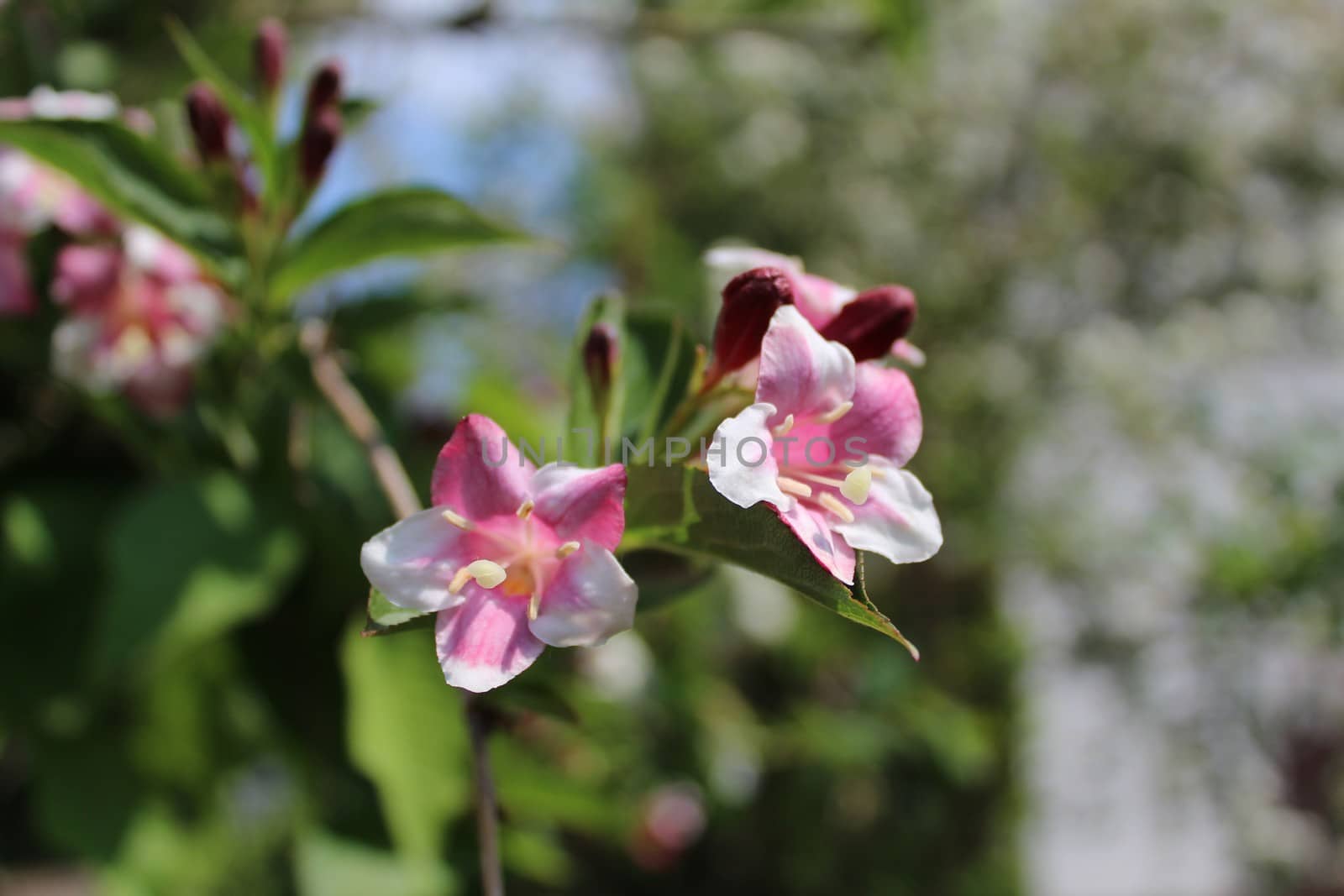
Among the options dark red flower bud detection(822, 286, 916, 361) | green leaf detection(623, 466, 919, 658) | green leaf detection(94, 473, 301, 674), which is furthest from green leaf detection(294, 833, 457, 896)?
dark red flower bud detection(822, 286, 916, 361)

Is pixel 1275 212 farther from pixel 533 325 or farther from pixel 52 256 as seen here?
pixel 52 256

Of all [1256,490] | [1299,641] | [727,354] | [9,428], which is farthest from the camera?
[1256,490]

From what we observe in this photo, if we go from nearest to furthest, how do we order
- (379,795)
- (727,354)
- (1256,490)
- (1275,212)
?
(727,354) → (379,795) → (1256,490) → (1275,212)

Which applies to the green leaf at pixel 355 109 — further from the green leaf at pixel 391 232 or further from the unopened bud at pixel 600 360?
the unopened bud at pixel 600 360

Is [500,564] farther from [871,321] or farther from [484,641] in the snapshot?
[871,321]

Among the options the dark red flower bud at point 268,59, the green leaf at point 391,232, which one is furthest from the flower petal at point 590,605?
the dark red flower bud at point 268,59

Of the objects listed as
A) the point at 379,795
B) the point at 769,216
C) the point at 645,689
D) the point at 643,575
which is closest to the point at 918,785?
the point at 645,689
